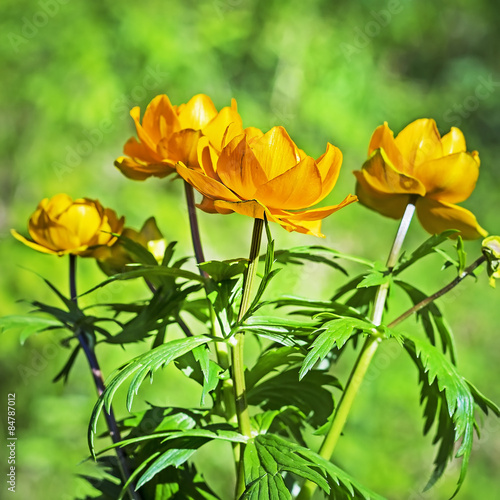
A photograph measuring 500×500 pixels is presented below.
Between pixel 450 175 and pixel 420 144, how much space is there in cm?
3

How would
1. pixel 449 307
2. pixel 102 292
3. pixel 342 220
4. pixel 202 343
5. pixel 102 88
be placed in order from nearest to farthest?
pixel 202 343 → pixel 102 292 → pixel 102 88 → pixel 342 220 → pixel 449 307

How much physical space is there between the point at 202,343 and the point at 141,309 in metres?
0.10

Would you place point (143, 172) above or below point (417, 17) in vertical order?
below

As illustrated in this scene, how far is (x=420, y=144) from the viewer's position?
436mm

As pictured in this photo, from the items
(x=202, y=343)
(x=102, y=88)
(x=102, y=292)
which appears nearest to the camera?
(x=202, y=343)

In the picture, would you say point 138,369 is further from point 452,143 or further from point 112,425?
point 452,143

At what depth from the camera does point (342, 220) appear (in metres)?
1.90

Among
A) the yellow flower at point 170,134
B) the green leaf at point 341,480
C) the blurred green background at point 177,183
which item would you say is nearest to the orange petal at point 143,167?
the yellow flower at point 170,134

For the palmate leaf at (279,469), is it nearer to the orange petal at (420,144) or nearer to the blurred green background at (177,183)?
the orange petal at (420,144)

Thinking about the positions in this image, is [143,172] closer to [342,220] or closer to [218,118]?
[218,118]

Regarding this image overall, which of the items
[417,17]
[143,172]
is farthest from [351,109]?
[143,172]

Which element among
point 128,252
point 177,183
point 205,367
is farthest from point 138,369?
point 177,183

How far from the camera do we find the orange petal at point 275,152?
0.35 meters

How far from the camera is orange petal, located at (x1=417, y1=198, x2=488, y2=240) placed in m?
0.44
